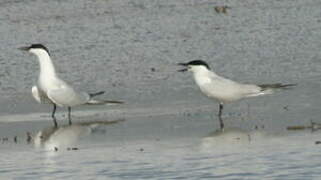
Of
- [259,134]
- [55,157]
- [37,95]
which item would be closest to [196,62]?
[37,95]

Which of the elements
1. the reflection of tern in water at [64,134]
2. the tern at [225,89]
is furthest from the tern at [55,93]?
the tern at [225,89]

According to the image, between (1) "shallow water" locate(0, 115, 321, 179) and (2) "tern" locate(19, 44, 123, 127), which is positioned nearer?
(1) "shallow water" locate(0, 115, 321, 179)

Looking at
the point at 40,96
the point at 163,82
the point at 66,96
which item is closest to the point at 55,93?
the point at 66,96

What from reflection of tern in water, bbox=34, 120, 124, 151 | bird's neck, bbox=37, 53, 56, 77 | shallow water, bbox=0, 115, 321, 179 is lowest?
shallow water, bbox=0, 115, 321, 179

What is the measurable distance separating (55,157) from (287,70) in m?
5.81

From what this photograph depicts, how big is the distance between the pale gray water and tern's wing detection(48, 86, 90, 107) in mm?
237

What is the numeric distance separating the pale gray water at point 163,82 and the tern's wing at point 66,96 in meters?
0.24

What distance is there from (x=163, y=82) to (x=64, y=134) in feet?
11.3

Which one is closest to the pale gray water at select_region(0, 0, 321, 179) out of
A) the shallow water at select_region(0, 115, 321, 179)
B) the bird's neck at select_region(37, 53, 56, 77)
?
the shallow water at select_region(0, 115, 321, 179)

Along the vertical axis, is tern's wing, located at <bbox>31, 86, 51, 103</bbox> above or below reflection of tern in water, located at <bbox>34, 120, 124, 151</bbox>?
above

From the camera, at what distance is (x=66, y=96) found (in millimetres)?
13367

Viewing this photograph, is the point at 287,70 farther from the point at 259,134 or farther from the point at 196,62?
the point at 259,134

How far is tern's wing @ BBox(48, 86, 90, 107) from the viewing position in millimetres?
13367

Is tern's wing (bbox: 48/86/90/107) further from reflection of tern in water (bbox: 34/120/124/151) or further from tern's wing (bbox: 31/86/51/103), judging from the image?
reflection of tern in water (bbox: 34/120/124/151)
